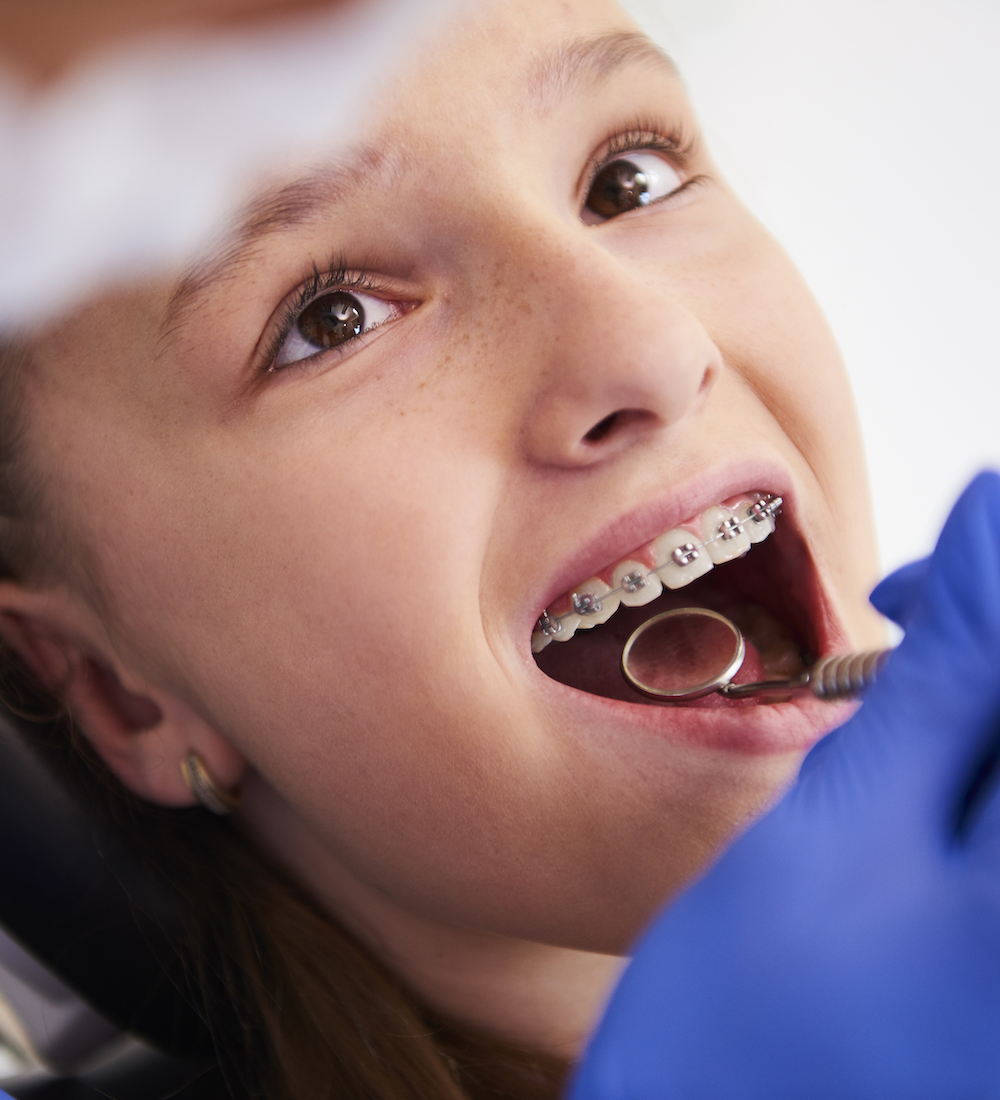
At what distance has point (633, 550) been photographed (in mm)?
926

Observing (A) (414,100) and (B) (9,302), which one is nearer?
(A) (414,100)

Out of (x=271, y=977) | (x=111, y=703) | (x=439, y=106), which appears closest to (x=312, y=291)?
(x=439, y=106)

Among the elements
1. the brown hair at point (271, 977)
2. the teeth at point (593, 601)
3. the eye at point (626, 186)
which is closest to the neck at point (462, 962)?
the brown hair at point (271, 977)

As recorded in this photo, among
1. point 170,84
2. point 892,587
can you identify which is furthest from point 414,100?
point 892,587

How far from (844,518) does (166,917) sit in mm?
863

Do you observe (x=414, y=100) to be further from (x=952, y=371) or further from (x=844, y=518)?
A: (x=952, y=371)


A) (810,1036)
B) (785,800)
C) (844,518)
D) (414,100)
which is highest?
(414,100)

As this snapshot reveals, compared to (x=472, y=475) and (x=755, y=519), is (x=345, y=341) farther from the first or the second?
(x=755, y=519)

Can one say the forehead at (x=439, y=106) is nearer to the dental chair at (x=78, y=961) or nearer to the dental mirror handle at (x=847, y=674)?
the dental mirror handle at (x=847, y=674)

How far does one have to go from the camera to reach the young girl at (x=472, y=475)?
2.80 ft

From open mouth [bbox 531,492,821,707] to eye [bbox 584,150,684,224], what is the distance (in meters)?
0.30

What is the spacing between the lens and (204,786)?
43.6 inches

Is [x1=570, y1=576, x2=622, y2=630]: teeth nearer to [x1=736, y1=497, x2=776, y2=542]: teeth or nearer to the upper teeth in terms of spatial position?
the upper teeth

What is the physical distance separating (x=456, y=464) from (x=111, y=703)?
1.73 ft
